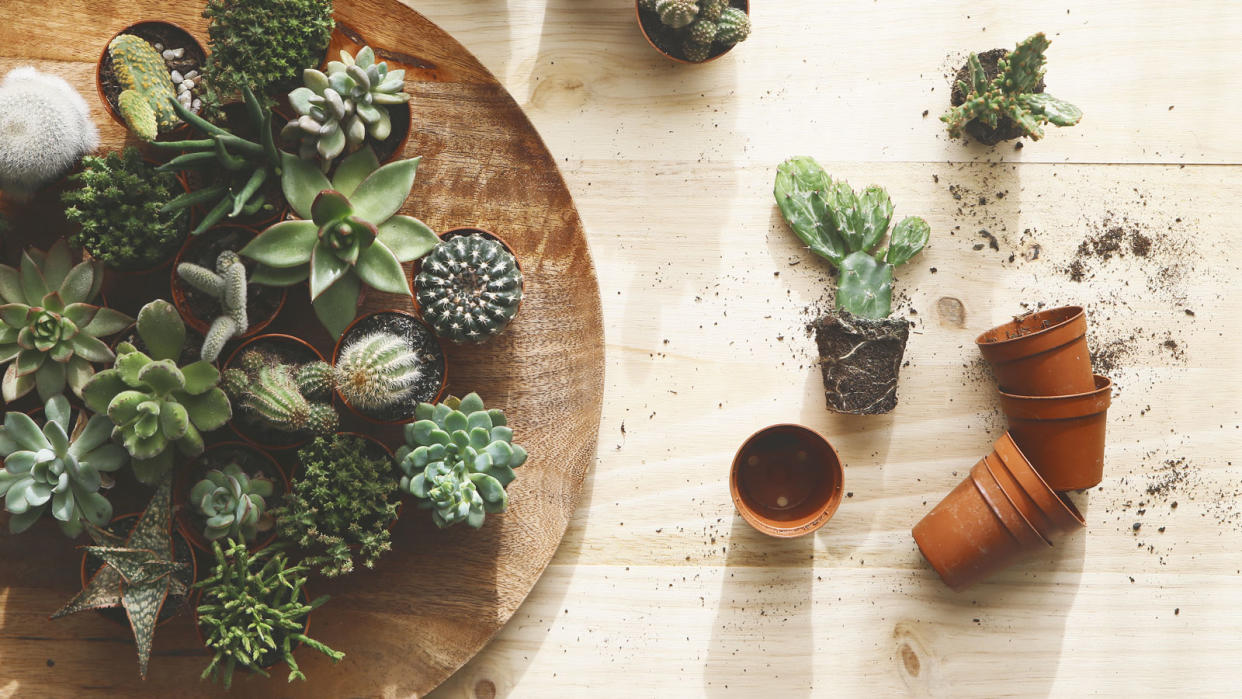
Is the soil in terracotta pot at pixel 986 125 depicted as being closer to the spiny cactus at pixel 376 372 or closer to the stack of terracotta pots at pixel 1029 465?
the stack of terracotta pots at pixel 1029 465

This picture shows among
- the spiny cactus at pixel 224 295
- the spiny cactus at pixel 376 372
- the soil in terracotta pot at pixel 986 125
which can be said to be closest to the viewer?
the spiny cactus at pixel 224 295

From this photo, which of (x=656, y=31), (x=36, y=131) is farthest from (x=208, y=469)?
(x=656, y=31)

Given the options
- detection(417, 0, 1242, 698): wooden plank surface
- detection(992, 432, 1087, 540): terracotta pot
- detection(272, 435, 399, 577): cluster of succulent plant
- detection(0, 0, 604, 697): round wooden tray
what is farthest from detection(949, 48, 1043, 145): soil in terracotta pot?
detection(272, 435, 399, 577): cluster of succulent plant

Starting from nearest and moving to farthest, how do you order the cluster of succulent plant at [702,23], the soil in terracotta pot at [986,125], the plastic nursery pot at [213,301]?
1. the plastic nursery pot at [213,301]
2. the cluster of succulent plant at [702,23]
3. the soil in terracotta pot at [986,125]

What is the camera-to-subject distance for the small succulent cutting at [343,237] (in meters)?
1.68

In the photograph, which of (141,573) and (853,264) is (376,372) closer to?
(141,573)

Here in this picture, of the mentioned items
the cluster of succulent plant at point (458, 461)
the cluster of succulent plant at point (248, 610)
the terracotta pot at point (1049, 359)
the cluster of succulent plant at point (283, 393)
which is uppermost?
the terracotta pot at point (1049, 359)

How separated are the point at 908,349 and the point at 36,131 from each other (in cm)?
210

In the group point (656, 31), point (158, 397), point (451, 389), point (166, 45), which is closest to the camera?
point (158, 397)

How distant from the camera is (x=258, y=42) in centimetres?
172

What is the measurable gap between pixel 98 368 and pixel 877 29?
213 cm

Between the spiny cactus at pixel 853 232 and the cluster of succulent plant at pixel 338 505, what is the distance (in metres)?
1.18

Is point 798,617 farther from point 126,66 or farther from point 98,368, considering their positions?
point 126,66

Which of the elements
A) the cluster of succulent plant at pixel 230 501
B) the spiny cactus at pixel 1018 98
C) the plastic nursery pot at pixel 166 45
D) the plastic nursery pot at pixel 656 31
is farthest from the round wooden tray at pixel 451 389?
the spiny cactus at pixel 1018 98
